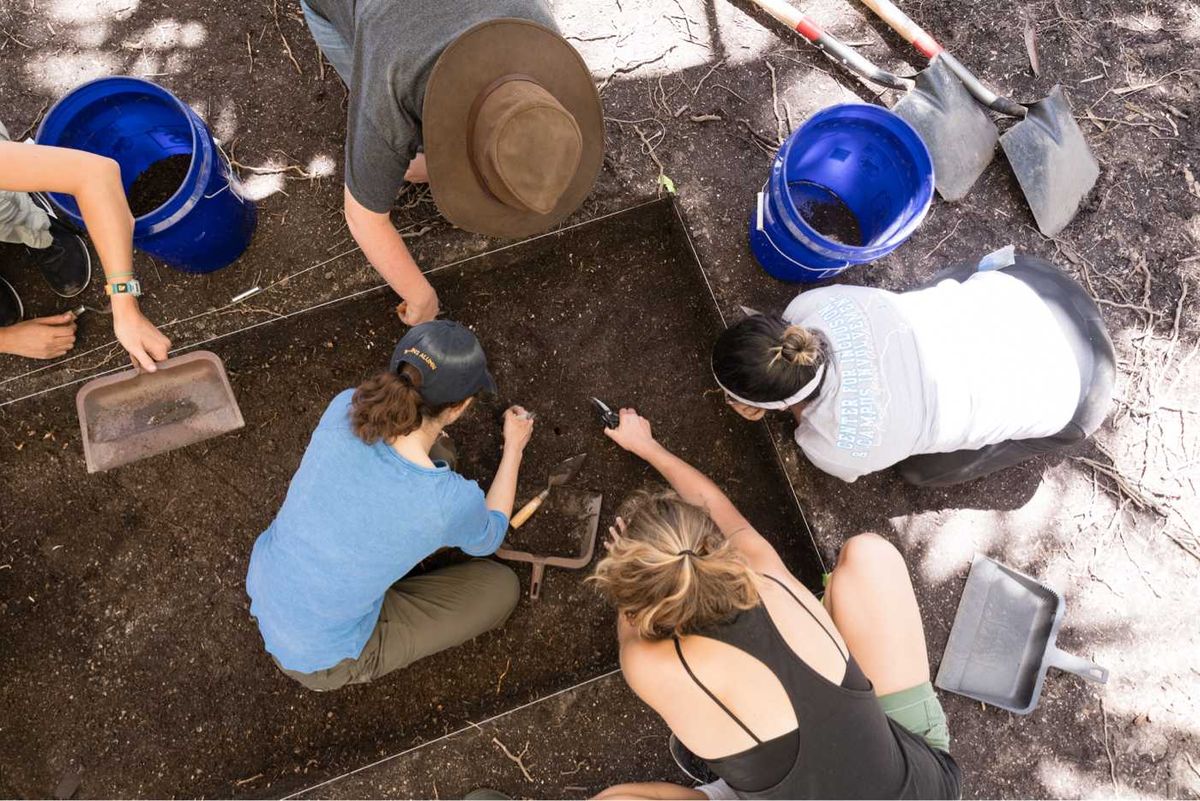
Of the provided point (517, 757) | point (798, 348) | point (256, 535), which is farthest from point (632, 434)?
point (256, 535)

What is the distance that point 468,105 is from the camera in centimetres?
133

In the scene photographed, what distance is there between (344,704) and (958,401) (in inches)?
79.3

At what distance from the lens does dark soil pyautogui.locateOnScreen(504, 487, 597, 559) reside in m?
2.19

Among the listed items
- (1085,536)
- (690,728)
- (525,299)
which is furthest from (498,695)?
(1085,536)

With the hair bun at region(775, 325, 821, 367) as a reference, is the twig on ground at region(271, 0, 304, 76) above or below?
above

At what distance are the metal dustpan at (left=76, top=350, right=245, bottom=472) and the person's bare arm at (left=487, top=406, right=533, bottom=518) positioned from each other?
0.80m

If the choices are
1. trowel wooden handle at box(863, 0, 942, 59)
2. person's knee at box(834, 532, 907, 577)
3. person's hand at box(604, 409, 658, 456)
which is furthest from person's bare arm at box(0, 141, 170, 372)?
trowel wooden handle at box(863, 0, 942, 59)

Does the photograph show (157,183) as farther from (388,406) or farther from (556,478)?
(556,478)

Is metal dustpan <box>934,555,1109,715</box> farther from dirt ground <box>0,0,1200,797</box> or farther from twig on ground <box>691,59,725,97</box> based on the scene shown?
twig on ground <box>691,59,725,97</box>

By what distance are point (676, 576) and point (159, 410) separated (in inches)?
66.7

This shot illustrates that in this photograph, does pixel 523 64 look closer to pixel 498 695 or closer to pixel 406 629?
pixel 406 629

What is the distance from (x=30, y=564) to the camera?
2.12 metres

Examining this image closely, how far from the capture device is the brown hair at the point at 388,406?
4.74 feet

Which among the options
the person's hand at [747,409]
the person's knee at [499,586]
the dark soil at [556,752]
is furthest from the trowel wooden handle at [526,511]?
the person's hand at [747,409]
